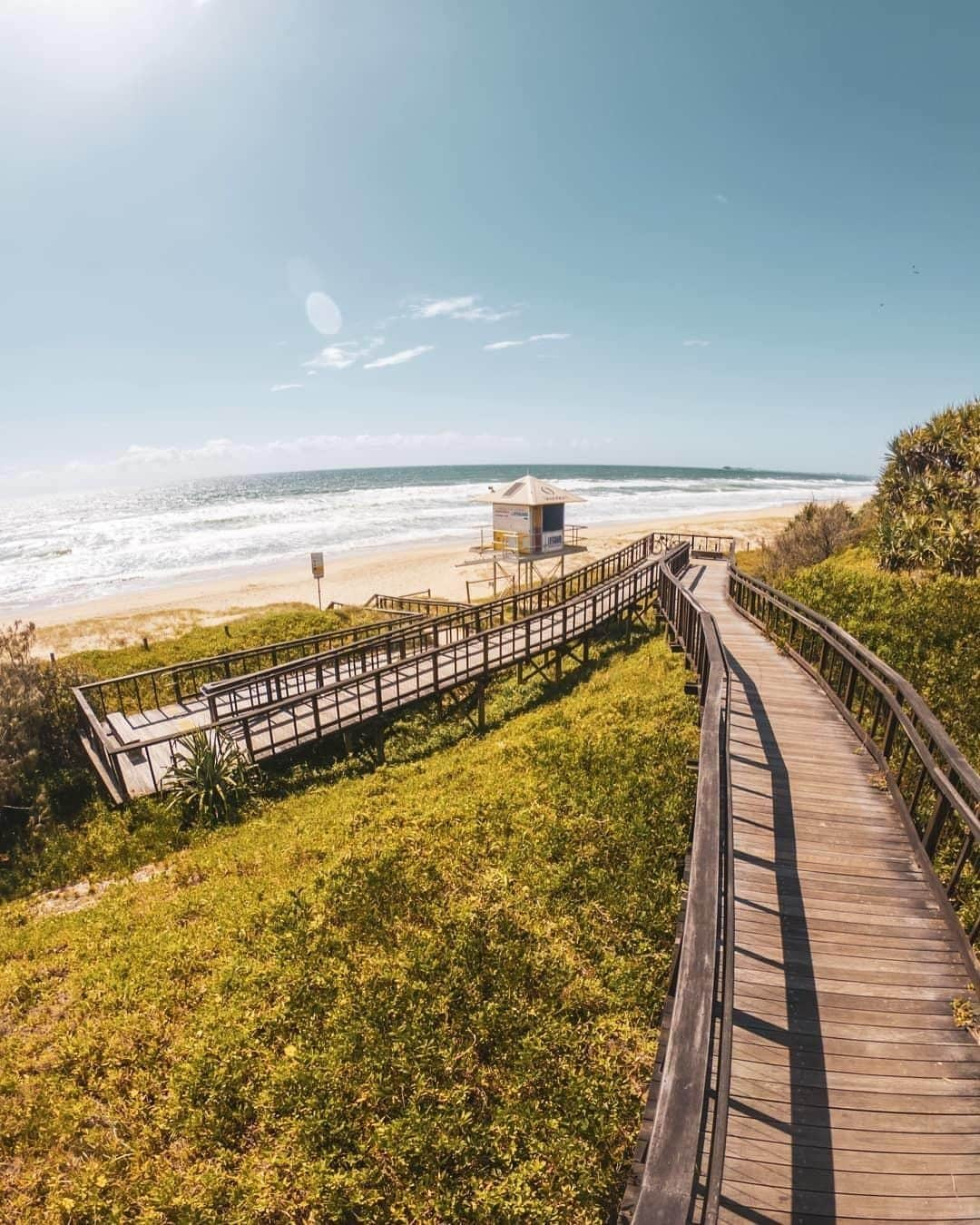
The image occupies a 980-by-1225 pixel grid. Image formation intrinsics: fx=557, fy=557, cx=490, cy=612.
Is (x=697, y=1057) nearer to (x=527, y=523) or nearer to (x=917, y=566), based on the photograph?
(x=917, y=566)

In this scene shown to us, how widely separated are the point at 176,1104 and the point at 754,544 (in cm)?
4719

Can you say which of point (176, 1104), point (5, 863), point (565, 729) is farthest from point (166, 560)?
point (176, 1104)

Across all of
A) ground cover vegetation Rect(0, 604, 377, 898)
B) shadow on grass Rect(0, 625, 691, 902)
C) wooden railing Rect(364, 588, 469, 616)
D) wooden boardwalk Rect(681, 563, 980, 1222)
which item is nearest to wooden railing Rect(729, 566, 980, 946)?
wooden boardwalk Rect(681, 563, 980, 1222)

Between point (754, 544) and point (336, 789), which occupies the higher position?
point (754, 544)

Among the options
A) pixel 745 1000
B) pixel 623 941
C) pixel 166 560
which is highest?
pixel 166 560

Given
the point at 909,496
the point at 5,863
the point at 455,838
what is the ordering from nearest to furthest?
1. the point at 455,838
2. the point at 5,863
3. the point at 909,496

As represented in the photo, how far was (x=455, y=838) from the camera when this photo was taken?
7492 millimetres

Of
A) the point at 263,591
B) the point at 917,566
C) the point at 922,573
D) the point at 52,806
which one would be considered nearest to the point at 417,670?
the point at 52,806

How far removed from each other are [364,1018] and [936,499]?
20.9 metres

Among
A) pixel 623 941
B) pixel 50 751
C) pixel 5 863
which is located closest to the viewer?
pixel 623 941

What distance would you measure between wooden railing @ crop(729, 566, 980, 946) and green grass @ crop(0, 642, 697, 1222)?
258 centimetres

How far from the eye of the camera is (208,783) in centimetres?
967

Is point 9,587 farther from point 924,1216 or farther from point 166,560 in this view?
point 924,1216

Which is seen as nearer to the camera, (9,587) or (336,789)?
(336,789)
